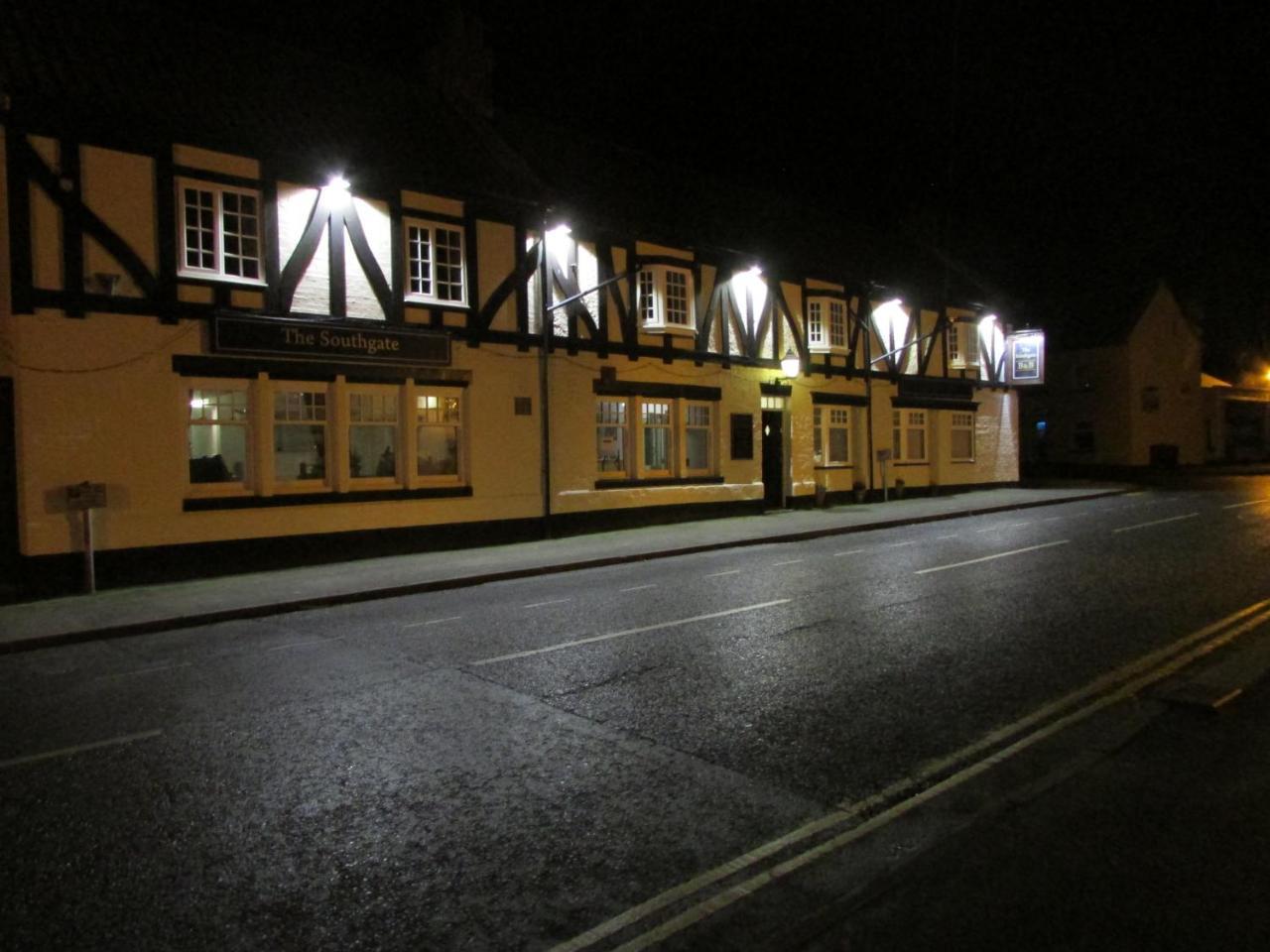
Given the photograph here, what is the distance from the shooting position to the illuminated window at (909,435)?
89.8 feet

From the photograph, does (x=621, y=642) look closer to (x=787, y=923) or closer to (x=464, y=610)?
(x=464, y=610)

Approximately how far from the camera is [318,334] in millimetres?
14539

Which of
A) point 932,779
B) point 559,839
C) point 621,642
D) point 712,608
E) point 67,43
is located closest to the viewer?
point 559,839

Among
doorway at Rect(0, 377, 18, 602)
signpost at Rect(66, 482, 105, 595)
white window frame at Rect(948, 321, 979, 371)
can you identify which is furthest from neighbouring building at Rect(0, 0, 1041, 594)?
white window frame at Rect(948, 321, 979, 371)

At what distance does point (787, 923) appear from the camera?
330 centimetres

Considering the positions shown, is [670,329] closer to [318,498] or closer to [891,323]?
[318,498]

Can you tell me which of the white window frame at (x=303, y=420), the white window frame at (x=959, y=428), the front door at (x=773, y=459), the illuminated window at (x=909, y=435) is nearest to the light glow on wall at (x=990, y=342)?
the white window frame at (x=959, y=428)

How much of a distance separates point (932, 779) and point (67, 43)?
1659 cm

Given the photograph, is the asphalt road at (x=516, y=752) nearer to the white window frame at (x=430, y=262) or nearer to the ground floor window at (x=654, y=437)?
the white window frame at (x=430, y=262)

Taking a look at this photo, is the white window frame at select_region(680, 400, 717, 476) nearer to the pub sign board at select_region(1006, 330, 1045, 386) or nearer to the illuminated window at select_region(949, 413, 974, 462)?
the illuminated window at select_region(949, 413, 974, 462)

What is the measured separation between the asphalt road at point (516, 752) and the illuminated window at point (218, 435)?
4.68 m

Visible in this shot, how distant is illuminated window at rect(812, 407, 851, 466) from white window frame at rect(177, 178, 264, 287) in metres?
15.5

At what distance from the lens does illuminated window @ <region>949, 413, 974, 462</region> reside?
29.3 metres

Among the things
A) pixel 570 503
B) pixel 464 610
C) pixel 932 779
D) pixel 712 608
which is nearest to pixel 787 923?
pixel 932 779
